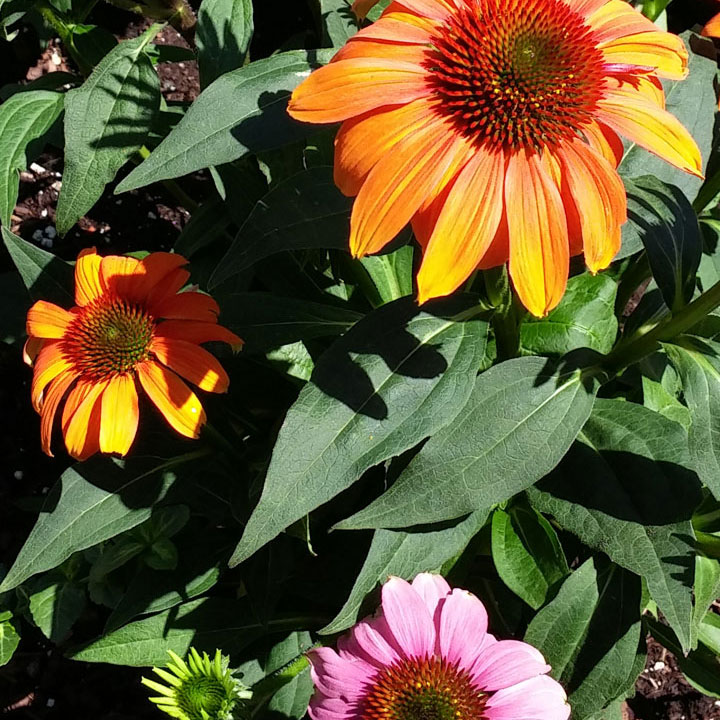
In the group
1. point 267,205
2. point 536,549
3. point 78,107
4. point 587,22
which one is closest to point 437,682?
point 536,549

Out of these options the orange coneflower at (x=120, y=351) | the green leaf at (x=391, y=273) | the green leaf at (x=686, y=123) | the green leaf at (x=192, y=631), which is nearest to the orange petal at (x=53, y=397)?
the orange coneflower at (x=120, y=351)

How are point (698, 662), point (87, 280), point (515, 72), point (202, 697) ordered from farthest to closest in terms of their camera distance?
point (698, 662) → point (87, 280) → point (202, 697) → point (515, 72)

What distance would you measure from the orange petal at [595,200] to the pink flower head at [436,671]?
57 centimetres

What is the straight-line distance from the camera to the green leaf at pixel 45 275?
142 centimetres

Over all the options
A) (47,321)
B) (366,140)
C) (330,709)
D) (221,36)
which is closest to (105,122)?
(221,36)

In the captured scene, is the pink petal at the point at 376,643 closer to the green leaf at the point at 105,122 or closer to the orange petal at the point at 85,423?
the orange petal at the point at 85,423

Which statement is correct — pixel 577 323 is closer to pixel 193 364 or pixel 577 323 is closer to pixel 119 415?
pixel 193 364

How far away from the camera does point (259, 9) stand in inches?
104

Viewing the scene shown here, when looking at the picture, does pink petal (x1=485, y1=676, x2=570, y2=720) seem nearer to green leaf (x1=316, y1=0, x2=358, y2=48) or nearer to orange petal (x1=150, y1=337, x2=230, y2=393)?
orange petal (x1=150, y1=337, x2=230, y2=393)

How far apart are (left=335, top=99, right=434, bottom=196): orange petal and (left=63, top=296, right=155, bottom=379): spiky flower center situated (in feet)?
1.70

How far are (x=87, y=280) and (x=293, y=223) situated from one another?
1.27 ft

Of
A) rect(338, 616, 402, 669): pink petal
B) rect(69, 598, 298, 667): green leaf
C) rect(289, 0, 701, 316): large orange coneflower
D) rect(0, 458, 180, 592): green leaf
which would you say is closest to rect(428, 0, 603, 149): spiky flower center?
rect(289, 0, 701, 316): large orange coneflower

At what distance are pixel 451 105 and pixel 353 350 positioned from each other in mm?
381

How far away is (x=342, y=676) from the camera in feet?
4.11
